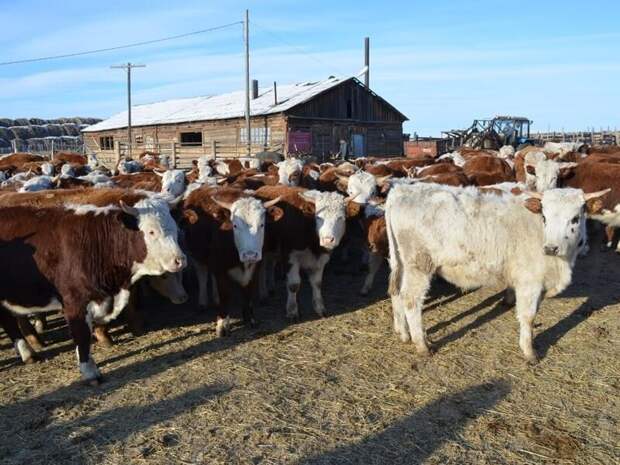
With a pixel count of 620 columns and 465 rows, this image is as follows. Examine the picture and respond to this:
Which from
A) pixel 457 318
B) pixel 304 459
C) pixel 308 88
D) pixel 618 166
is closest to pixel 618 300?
pixel 457 318

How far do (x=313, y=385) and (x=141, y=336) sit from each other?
2.45m

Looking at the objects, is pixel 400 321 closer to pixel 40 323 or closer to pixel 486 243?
pixel 486 243

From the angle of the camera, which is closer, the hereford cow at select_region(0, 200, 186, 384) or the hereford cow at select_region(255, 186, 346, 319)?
the hereford cow at select_region(0, 200, 186, 384)

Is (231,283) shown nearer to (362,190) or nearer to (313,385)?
(313,385)

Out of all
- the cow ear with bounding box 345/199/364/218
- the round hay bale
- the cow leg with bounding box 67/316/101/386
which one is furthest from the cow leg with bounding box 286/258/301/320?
the round hay bale

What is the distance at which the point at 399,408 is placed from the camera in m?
4.71

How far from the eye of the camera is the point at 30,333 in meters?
6.33

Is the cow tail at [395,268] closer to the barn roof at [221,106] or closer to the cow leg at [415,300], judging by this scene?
the cow leg at [415,300]

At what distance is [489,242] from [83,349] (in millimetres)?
3977

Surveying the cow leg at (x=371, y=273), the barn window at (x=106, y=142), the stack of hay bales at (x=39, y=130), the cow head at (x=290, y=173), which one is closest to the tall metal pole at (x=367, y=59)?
the barn window at (x=106, y=142)

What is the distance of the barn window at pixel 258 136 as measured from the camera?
105ft

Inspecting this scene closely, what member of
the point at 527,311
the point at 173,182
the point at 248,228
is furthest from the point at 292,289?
the point at 173,182

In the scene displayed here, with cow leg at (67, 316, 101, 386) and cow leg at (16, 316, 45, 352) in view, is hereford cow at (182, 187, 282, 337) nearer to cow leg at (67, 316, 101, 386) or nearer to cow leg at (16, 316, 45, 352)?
cow leg at (67, 316, 101, 386)

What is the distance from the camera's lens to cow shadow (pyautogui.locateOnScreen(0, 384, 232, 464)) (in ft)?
13.5
